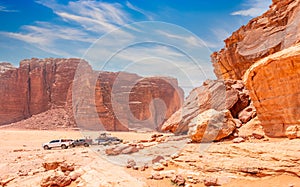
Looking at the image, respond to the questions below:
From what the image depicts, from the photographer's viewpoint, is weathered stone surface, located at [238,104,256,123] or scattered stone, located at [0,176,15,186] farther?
weathered stone surface, located at [238,104,256,123]

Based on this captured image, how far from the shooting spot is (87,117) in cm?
4922

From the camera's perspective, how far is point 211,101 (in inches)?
473

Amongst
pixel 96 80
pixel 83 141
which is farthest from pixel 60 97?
pixel 83 141

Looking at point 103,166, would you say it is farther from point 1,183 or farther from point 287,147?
point 287,147

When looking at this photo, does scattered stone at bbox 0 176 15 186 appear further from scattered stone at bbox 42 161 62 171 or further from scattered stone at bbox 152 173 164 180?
scattered stone at bbox 152 173 164 180

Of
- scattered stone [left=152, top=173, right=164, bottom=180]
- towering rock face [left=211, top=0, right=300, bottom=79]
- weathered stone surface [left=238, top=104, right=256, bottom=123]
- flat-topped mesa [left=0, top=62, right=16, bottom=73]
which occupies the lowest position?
scattered stone [left=152, top=173, right=164, bottom=180]

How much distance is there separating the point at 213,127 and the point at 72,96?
1954 inches

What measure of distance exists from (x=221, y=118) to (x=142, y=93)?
52.6 metres

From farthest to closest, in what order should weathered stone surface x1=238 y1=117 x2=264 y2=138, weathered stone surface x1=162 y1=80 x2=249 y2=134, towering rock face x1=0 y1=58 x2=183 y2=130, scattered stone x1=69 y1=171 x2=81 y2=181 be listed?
towering rock face x1=0 y1=58 x2=183 y2=130, weathered stone surface x1=162 y1=80 x2=249 y2=134, weathered stone surface x1=238 y1=117 x2=264 y2=138, scattered stone x1=69 y1=171 x2=81 y2=181

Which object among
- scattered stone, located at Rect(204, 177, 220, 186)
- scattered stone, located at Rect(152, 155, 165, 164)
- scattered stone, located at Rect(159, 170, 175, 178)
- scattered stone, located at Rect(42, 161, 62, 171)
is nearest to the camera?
scattered stone, located at Rect(204, 177, 220, 186)

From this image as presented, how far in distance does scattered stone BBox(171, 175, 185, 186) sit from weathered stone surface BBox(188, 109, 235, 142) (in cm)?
242

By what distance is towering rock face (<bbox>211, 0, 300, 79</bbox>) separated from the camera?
12.9 metres

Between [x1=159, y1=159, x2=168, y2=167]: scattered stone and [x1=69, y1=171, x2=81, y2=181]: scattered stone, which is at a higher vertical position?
[x1=159, y1=159, x2=168, y2=167]: scattered stone

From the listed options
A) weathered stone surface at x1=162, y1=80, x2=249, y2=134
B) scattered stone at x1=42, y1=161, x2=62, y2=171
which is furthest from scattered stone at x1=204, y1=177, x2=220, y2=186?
scattered stone at x1=42, y1=161, x2=62, y2=171
